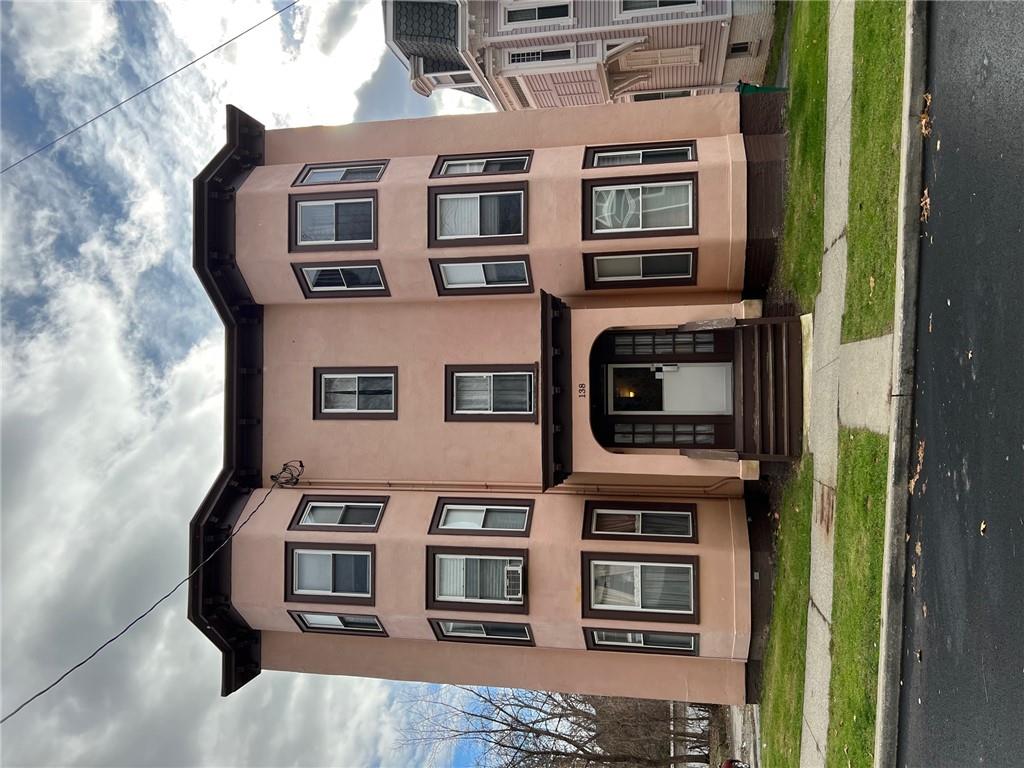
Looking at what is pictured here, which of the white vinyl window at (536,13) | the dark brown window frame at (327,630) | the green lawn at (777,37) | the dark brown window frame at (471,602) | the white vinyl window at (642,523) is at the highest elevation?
the white vinyl window at (536,13)

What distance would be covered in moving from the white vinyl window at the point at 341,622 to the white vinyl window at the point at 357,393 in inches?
173

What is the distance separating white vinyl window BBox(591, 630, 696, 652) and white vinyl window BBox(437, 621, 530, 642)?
4.89ft

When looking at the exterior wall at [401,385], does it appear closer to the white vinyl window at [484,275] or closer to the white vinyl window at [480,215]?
the white vinyl window at [484,275]

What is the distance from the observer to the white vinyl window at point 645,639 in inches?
534

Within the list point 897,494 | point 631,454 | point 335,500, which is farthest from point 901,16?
point 335,500

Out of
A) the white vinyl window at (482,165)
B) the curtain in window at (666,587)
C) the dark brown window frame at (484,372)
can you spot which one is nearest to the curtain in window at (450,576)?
the dark brown window frame at (484,372)

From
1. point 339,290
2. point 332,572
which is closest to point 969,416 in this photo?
point 332,572

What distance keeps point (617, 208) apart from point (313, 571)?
9763 mm

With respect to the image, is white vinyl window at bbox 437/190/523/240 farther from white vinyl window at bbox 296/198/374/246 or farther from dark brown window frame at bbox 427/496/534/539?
dark brown window frame at bbox 427/496/534/539

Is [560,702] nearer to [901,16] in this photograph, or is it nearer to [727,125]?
[727,125]

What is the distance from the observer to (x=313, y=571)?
14570 millimetres

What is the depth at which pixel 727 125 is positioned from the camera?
14.2 meters

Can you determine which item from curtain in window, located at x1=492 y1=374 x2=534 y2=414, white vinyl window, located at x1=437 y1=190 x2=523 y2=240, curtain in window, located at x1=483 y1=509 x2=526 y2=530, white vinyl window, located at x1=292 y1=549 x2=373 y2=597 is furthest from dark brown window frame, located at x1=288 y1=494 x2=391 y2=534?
white vinyl window, located at x1=437 y1=190 x2=523 y2=240

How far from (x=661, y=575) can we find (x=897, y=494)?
629cm
